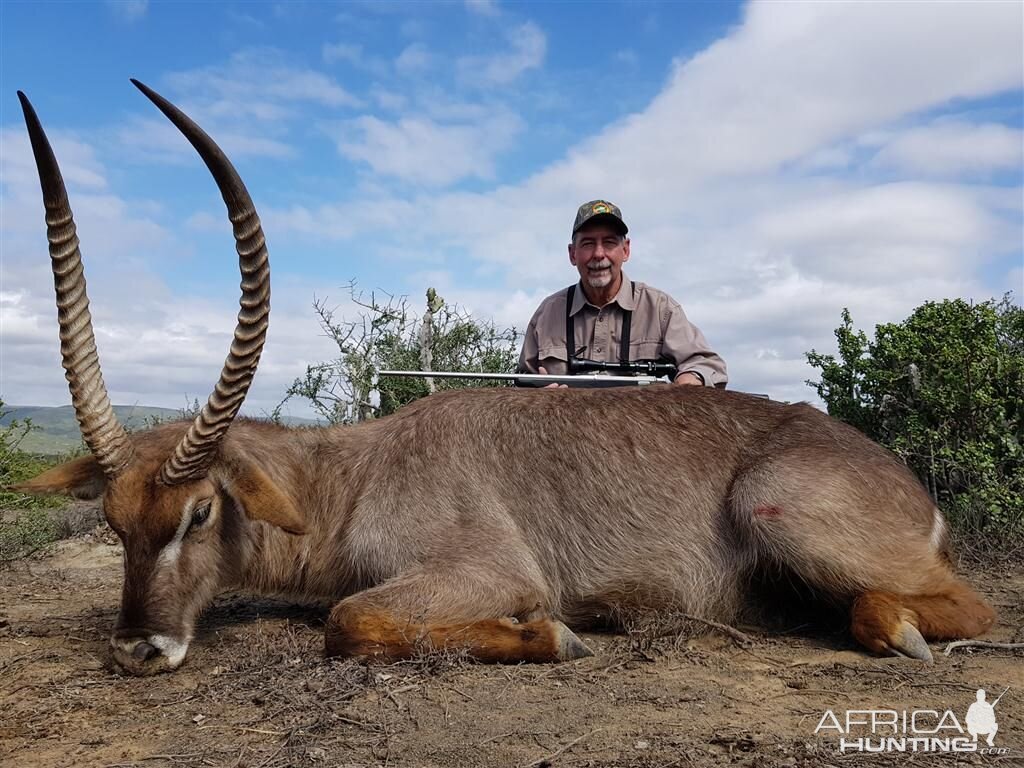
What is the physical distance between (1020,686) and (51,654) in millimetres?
4588

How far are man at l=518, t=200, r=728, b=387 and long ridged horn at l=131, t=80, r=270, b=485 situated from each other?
4.06 meters

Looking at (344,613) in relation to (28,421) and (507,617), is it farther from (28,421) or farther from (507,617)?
(28,421)

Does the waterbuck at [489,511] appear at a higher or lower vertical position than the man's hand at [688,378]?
lower

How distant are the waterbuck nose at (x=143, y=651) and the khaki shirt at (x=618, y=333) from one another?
4599 mm

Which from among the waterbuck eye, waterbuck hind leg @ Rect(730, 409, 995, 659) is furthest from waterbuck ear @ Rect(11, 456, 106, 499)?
waterbuck hind leg @ Rect(730, 409, 995, 659)

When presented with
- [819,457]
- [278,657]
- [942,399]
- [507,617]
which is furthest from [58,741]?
[942,399]

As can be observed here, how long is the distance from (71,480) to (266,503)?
1216 millimetres

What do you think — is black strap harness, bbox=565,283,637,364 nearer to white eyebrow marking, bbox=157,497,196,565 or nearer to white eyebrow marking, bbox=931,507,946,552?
white eyebrow marking, bbox=931,507,946,552

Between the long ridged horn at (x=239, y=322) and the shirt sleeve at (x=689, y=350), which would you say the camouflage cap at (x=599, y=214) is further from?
the long ridged horn at (x=239, y=322)

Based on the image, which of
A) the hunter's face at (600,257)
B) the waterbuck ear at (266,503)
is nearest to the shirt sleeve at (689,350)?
the hunter's face at (600,257)

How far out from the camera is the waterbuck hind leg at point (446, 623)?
379 centimetres

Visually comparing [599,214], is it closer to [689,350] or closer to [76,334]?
[689,350]

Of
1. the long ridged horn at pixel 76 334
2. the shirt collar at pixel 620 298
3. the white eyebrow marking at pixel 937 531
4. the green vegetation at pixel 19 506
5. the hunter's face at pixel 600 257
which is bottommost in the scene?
the green vegetation at pixel 19 506

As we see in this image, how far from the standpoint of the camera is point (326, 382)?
37.6 feet
